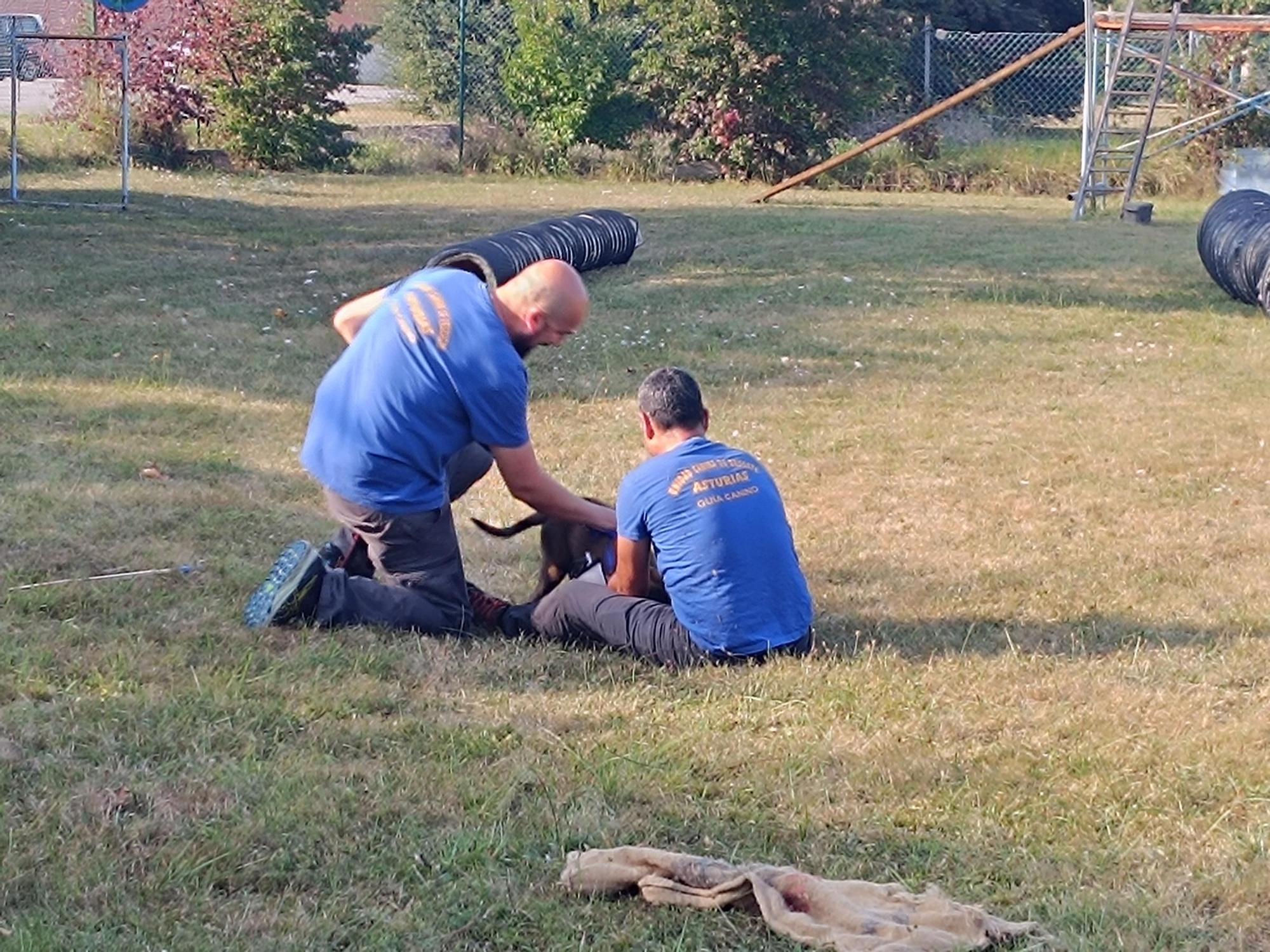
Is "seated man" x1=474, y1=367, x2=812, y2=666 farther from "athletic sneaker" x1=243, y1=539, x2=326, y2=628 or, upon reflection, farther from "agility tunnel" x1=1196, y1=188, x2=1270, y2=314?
"agility tunnel" x1=1196, y1=188, x2=1270, y2=314

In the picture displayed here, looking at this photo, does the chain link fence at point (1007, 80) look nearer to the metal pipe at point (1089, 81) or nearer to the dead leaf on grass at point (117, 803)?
the metal pipe at point (1089, 81)

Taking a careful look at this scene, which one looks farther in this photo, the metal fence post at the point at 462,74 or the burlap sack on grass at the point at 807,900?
the metal fence post at the point at 462,74

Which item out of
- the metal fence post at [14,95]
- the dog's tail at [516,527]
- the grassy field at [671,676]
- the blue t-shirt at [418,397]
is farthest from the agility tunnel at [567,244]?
the blue t-shirt at [418,397]

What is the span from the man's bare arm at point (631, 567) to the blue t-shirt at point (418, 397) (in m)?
0.49

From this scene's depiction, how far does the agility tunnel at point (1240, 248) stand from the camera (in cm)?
1180

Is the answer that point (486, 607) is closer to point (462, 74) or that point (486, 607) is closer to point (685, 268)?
point (685, 268)

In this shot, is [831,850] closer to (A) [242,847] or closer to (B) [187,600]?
(A) [242,847]

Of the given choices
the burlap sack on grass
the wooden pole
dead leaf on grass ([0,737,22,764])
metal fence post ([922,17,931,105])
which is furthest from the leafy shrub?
the burlap sack on grass

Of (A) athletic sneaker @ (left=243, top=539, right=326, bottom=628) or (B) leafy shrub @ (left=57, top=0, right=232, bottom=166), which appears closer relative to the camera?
(A) athletic sneaker @ (left=243, top=539, right=326, bottom=628)

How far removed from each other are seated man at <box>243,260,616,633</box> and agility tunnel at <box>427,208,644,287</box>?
540 cm

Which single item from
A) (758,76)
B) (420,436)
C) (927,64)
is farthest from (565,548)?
(927,64)

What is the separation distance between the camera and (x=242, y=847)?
11.8ft

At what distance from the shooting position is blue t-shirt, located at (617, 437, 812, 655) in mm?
4910

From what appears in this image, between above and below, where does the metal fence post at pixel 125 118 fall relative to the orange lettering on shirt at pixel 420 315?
above
